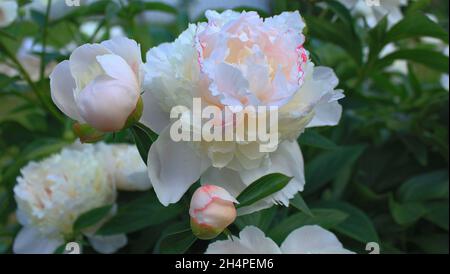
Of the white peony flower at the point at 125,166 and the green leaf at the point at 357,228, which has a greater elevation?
the white peony flower at the point at 125,166

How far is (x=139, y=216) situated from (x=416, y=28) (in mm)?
370

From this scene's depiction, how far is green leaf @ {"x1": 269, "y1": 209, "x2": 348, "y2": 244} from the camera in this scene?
1.68 feet

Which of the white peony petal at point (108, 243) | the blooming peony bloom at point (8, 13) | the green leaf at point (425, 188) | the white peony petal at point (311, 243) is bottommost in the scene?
the green leaf at point (425, 188)

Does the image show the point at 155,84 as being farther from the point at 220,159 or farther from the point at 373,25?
the point at 373,25

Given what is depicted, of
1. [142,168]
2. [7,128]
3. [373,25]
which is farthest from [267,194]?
[7,128]

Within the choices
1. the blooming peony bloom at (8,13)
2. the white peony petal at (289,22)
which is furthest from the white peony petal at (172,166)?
the blooming peony bloom at (8,13)

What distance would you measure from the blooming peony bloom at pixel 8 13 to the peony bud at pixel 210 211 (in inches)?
20.6

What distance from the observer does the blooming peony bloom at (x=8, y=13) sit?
78 centimetres

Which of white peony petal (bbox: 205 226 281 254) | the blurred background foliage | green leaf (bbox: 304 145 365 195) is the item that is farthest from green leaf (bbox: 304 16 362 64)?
white peony petal (bbox: 205 226 281 254)

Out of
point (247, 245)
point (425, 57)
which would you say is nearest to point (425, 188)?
point (425, 57)

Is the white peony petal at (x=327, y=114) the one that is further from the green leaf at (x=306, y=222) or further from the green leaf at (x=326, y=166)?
the green leaf at (x=326, y=166)

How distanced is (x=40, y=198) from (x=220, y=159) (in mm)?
300

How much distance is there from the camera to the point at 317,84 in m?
0.42

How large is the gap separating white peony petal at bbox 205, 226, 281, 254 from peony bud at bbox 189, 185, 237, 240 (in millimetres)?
44
